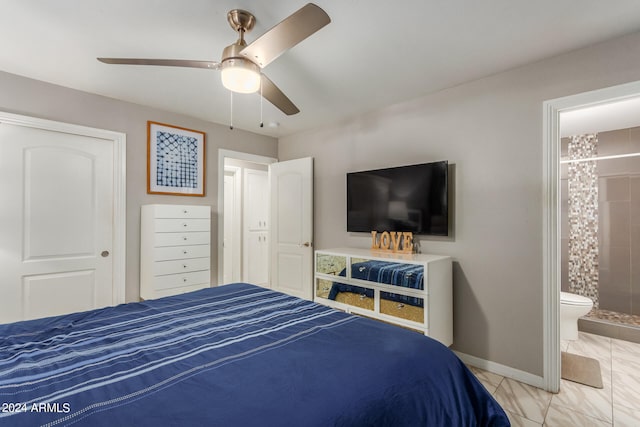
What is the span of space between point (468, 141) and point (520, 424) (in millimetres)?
2059

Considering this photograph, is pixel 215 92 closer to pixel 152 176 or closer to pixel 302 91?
pixel 302 91

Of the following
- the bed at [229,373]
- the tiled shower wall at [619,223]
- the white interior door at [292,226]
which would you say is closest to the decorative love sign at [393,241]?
the white interior door at [292,226]

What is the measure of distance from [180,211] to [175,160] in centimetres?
70

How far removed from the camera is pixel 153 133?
3.25 m

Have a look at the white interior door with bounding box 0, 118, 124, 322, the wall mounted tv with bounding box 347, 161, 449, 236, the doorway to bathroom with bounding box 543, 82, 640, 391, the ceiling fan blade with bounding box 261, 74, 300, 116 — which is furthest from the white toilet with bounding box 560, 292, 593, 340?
the white interior door with bounding box 0, 118, 124, 322

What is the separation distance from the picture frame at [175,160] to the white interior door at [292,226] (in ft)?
3.27

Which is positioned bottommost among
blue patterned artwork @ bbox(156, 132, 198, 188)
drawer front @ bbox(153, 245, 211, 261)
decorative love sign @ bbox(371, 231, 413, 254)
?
drawer front @ bbox(153, 245, 211, 261)

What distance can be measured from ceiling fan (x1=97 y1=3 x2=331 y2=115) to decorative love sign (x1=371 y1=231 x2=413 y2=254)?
5.78 feet

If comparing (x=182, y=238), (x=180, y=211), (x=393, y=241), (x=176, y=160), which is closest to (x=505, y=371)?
(x=393, y=241)

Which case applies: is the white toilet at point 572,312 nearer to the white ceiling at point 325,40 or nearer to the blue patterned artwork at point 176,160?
the white ceiling at point 325,40

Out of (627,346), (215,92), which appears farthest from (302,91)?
(627,346)

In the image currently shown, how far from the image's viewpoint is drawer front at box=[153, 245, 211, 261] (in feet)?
9.62

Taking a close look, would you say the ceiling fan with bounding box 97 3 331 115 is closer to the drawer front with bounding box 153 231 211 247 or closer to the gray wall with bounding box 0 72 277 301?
the gray wall with bounding box 0 72 277 301

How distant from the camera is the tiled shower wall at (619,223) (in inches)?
134
